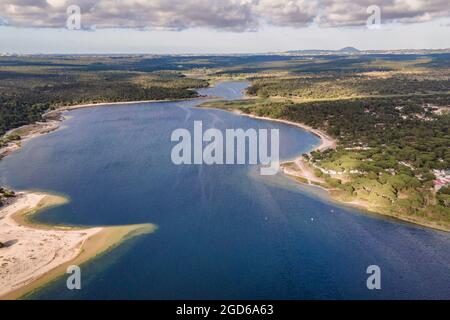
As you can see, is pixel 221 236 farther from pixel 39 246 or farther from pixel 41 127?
pixel 41 127

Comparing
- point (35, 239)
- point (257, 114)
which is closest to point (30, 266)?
point (35, 239)

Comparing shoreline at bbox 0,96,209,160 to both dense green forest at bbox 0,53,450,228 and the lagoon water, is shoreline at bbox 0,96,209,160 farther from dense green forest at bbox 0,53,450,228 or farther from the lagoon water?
the lagoon water

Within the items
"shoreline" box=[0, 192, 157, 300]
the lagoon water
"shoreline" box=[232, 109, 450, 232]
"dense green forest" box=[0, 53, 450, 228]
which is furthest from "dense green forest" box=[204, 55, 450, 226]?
"shoreline" box=[0, 192, 157, 300]

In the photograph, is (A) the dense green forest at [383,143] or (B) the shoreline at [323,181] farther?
(A) the dense green forest at [383,143]

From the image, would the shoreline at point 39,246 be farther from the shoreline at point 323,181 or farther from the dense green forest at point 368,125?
the dense green forest at point 368,125

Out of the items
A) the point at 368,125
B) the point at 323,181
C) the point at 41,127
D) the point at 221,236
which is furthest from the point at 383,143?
the point at 41,127

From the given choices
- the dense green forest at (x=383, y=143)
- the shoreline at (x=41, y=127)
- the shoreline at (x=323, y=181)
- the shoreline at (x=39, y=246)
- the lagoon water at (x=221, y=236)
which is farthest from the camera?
the shoreline at (x=41, y=127)

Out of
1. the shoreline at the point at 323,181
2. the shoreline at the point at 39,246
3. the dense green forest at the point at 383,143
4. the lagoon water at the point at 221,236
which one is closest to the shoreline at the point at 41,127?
the lagoon water at the point at 221,236

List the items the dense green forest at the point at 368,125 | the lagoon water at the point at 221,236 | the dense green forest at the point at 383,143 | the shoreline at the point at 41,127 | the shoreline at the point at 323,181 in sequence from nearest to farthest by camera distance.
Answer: the lagoon water at the point at 221,236
the shoreline at the point at 323,181
the dense green forest at the point at 383,143
the dense green forest at the point at 368,125
the shoreline at the point at 41,127
